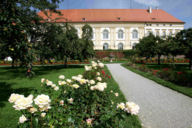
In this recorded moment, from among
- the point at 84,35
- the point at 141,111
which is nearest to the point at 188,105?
the point at 141,111

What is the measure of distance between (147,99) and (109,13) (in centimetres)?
4140

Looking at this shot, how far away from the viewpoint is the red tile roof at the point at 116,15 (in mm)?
40469

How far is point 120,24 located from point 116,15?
3854 millimetres

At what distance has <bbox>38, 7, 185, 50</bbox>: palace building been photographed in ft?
132

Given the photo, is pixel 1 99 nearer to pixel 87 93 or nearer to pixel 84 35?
pixel 87 93

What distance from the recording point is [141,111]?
390 centimetres

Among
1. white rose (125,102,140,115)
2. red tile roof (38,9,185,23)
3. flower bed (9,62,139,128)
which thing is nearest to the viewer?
flower bed (9,62,139,128)

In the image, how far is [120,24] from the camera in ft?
132

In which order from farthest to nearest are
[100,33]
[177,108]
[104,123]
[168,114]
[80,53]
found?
[100,33]
[80,53]
[177,108]
[168,114]
[104,123]

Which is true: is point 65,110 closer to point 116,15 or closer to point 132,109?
point 132,109

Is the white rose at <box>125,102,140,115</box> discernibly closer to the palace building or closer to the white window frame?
the palace building

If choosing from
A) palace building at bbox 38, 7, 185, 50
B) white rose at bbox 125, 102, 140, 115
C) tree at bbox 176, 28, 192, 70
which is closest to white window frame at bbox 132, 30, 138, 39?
palace building at bbox 38, 7, 185, 50

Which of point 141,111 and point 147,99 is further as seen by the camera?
point 147,99

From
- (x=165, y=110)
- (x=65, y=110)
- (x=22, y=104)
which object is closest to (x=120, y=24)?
(x=165, y=110)
